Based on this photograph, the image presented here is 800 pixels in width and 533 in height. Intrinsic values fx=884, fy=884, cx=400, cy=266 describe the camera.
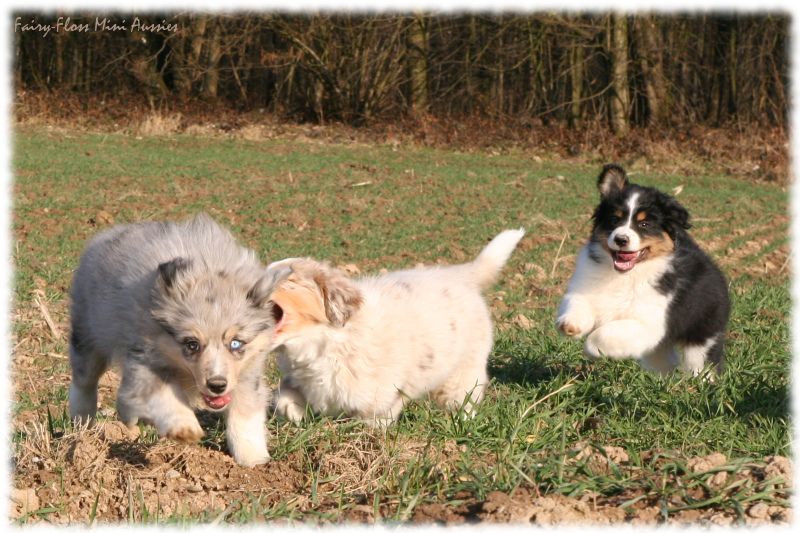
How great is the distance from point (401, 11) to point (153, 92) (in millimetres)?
8127

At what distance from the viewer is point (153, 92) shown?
1077 inches

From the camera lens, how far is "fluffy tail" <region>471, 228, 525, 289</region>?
5406mm

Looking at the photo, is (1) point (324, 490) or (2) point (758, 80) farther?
(2) point (758, 80)

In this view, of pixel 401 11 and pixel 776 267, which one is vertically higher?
pixel 401 11

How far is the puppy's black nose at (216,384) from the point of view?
3574mm

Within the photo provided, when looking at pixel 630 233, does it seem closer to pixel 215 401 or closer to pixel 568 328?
pixel 568 328

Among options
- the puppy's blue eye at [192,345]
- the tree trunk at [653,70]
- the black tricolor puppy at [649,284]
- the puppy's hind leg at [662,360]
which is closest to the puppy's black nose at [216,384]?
the puppy's blue eye at [192,345]

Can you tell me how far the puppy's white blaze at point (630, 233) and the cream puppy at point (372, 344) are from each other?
1.15m

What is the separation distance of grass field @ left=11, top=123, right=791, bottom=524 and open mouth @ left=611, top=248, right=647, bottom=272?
637mm

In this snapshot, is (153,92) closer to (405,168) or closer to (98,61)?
(98,61)

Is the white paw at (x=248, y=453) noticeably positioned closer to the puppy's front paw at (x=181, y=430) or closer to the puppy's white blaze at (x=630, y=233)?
the puppy's front paw at (x=181, y=430)

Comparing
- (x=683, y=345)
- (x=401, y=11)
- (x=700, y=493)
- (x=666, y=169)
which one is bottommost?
(x=666, y=169)

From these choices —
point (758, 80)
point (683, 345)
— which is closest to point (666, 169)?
point (758, 80)

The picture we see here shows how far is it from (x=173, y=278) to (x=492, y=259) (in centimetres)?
235
